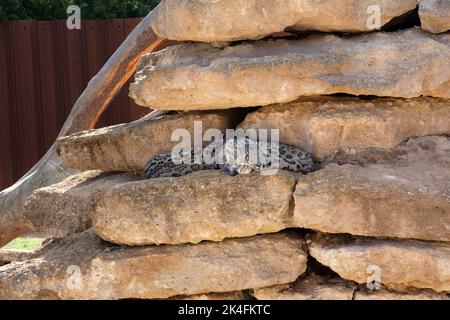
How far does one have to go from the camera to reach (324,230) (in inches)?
220

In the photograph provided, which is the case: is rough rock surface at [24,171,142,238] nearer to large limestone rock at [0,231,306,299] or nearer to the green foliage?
large limestone rock at [0,231,306,299]

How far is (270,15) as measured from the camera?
5.99 metres

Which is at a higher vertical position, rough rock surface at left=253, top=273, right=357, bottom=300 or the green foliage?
the green foliage

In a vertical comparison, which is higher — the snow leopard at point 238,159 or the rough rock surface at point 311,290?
the snow leopard at point 238,159

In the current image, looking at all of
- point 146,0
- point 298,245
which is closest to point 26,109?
point 146,0

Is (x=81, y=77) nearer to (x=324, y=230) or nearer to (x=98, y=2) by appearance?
(x=98, y=2)

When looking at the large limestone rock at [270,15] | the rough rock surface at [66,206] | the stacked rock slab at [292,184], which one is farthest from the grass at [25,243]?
the large limestone rock at [270,15]

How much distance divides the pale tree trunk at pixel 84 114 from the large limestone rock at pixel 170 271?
3473 mm

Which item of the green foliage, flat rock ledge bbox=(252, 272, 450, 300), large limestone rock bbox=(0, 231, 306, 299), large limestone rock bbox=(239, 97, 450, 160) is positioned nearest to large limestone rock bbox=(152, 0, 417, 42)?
large limestone rock bbox=(239, 97, 450, 160)

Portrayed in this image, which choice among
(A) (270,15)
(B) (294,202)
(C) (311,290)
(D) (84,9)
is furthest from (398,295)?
(D) (84,9)

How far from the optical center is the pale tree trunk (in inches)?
359

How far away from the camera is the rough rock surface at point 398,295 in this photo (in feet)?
17.9

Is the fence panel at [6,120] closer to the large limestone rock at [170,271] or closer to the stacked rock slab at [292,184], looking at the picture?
the stacked rock slab at [292,184]

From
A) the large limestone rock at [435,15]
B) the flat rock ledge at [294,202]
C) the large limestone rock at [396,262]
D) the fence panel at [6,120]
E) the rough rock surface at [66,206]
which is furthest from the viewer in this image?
the fence panel at [6,120]
